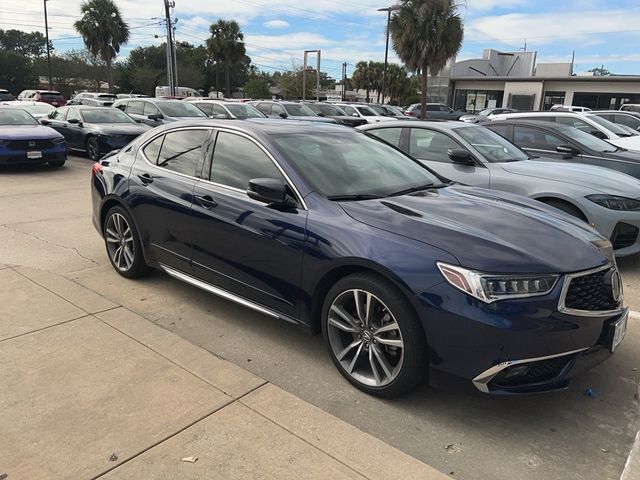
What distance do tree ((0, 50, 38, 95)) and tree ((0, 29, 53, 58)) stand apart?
1793 inches

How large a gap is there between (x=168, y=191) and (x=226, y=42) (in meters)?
45.6

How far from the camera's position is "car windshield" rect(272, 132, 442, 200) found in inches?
141

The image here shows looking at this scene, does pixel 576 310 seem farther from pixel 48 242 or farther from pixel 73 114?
pixel 73 114

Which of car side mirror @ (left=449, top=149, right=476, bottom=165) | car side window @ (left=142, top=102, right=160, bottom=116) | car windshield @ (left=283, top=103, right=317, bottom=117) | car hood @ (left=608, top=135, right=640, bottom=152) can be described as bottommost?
car side mirror @ (left=449, top=149, right=476, bottom=165)

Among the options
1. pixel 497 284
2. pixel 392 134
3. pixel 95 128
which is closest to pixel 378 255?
pixel 497 284

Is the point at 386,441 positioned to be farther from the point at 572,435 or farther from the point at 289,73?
the point at 289,73

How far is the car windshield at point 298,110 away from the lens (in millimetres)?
19797

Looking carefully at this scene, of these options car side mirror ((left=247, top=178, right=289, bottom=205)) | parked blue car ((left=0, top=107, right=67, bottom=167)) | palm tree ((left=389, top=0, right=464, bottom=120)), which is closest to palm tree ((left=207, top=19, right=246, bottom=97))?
palm tree ((left=389, top=0, right=464, bottom=120))

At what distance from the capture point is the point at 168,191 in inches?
169

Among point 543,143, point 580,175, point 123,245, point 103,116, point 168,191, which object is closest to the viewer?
point 168,191

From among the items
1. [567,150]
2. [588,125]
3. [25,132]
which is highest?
[588,125]

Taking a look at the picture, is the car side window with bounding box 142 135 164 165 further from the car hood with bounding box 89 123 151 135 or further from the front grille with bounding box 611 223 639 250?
the car hood with bounding box 89 123 151 135

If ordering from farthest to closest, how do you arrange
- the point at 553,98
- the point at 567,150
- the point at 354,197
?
1. the point at 553,98
2. the point at 567,150
3. the point at 354,197

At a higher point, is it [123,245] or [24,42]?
[24,42]
